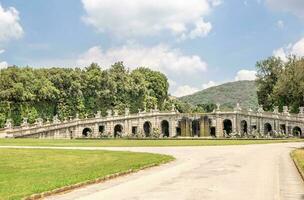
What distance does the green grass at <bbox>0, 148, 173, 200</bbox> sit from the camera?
18.8 meters

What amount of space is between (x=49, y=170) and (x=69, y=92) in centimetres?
9064

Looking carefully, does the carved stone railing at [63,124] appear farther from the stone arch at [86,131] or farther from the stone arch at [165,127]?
the stone arch at [165,127]

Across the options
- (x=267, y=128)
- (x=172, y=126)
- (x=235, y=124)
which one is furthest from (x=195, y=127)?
(x=267, y=128)

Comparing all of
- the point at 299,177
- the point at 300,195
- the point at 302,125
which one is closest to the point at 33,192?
the point at 300,195

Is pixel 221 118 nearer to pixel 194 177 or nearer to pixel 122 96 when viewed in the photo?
pixel 122 96

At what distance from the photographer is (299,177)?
910 inches

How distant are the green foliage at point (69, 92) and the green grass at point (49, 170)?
2795 inches

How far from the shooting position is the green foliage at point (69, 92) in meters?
103

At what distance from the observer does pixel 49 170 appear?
25547 millimetres

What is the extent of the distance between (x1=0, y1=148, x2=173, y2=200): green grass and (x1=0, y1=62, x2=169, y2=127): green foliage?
70985 mm

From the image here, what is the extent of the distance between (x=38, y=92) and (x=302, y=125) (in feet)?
182

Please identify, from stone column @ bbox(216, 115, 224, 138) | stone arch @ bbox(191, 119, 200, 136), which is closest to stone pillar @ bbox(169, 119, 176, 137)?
stone arch @ bbox(191, 119, 200, 136)

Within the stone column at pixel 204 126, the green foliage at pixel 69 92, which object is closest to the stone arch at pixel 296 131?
the stone column at pixel 204 126

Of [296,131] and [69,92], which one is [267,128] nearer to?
[296,131]
